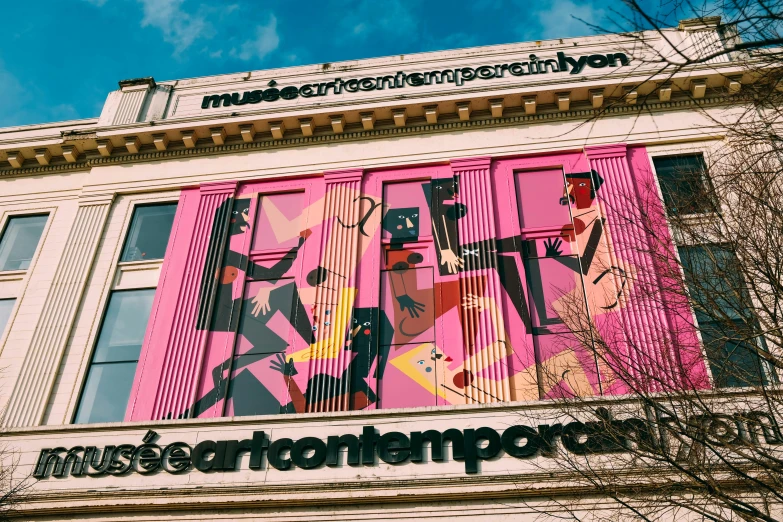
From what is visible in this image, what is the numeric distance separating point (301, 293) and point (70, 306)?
19.5 ft

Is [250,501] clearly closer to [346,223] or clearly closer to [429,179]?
[346,223]

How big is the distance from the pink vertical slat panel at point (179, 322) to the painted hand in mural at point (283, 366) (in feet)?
5.66

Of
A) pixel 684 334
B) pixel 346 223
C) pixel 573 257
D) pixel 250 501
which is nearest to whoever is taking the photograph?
pixel 250 501

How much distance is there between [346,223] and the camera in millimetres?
18297

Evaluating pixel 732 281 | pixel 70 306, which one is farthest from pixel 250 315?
pixel 732 281

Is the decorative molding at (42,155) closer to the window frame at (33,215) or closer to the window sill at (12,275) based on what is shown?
the window frame at (33,215)

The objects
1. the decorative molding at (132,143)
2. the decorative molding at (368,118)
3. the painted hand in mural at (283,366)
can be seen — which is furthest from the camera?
the decorative molding at (132,143)

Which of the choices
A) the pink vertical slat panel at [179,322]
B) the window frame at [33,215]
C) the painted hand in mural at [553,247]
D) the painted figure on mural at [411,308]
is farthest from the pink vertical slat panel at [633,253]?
the window frame at [33,215]

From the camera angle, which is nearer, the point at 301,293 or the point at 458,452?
the point at 458,452

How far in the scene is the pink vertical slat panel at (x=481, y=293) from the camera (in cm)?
1527

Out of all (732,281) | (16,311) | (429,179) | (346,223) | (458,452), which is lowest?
(458,452)

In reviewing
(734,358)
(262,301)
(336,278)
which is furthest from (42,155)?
(734,358)

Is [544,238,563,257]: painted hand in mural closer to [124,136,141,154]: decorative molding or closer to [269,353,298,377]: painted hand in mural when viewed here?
[269,353,298,377]: painted hand in mural

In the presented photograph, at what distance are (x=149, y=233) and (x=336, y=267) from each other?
5800mm
